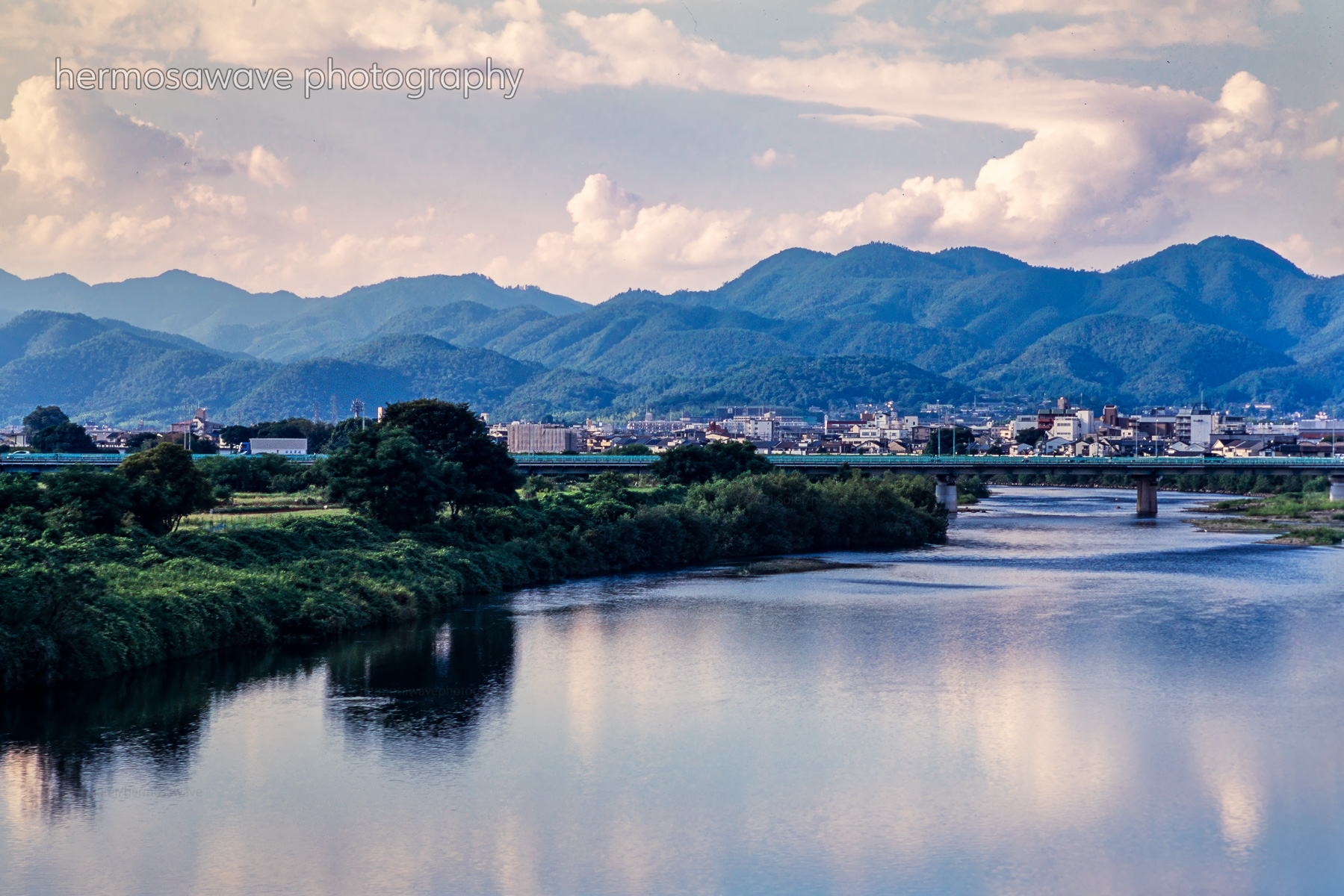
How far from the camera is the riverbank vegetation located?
890 inches

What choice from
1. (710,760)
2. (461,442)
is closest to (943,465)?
(461,442)

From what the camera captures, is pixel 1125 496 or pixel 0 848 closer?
pixel 0 848

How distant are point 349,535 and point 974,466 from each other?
43.7m

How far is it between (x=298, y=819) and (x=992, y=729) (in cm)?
1048

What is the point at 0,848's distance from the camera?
580 inches

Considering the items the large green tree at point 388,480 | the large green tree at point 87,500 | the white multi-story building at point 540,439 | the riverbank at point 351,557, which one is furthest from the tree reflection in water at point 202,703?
the white multi-story building at point 540,439

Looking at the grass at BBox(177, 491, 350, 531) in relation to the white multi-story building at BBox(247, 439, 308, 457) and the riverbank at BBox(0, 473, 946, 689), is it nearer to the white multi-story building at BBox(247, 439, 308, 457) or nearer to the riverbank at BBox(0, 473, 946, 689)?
the riverbank at BBox(0, 473, 946, 689)

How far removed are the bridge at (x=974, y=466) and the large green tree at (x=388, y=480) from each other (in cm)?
2487

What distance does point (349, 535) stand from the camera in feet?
109

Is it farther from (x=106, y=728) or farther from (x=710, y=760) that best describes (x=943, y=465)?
(x=106, y=728)

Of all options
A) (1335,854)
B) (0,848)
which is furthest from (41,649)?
(1335,854)

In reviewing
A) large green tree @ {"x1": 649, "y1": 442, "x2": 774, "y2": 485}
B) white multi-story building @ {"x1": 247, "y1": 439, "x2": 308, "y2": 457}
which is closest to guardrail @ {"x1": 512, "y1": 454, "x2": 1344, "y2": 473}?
large green tree @ {"x1": 649, "y1": 442, "x2": 774, "y2": 485}

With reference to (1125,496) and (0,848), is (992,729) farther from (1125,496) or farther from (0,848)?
(1125,496)

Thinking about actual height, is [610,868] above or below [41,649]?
below
